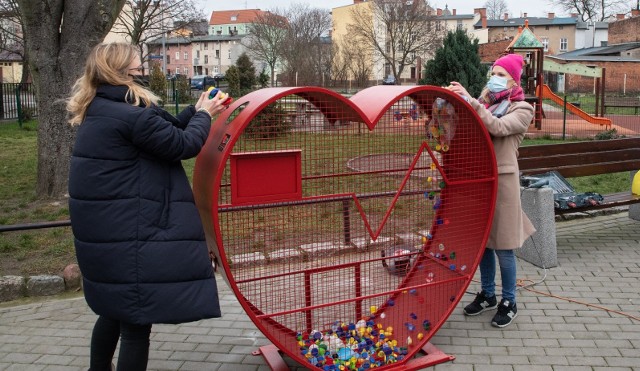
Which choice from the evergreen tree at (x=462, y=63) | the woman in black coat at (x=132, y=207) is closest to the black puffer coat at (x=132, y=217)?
the woman in black coat at (x=132, y=207)

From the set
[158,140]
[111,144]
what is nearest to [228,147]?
[158,140]

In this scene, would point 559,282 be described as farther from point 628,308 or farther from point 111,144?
point 111,144

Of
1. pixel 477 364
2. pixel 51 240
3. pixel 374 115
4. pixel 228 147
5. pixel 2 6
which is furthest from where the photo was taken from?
pixel 2 6

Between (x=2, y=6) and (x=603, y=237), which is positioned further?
(x=2, y=6)

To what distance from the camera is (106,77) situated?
2922 mm

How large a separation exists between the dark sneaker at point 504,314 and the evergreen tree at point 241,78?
18.3 metres

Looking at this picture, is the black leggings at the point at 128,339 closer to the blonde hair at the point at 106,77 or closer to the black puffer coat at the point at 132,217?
the black puffer coat at the point at 132,217

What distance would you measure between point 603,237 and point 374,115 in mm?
4537

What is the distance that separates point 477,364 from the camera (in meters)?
3.95

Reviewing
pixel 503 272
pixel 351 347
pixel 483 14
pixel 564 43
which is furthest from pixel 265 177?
pixel 483 14

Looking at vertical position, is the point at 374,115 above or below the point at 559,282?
above

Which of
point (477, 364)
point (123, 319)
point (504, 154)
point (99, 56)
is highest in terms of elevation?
point (99, 56)

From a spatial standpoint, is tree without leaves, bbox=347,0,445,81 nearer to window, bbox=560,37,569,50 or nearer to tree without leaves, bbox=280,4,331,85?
tree without leaves, bbox=280,4,331,85

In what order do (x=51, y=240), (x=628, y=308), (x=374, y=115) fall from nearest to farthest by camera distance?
1. (x=374, y=115)
2. (x=628, y=308)
3. (x=51, y=240)
